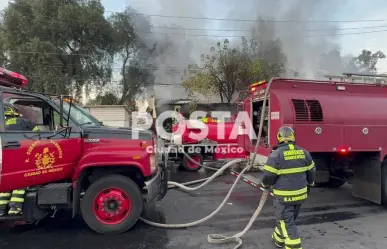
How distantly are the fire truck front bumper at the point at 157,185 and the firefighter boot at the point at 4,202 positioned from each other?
1.85 m

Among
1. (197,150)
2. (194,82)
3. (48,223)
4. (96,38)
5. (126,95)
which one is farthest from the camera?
(126,95)

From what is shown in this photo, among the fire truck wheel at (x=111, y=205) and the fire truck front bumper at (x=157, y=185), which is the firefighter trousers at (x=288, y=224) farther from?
the fire truck wheel at (x=111, y=205)

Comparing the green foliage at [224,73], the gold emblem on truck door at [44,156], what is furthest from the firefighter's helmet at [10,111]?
the green foliage at [224,73]

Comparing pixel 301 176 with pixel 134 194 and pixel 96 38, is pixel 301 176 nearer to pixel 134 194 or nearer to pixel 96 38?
pixel 134 194

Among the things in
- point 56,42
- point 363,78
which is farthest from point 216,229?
point 56,42

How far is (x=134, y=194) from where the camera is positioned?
16.2 feet

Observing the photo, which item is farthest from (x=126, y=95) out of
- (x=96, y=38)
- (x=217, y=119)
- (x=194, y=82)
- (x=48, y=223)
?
(x=48, y=223)

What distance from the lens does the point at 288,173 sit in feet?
13.6

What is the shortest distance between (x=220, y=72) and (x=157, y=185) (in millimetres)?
19707

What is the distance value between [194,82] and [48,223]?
18.7m

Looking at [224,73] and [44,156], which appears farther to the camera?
[224,73]

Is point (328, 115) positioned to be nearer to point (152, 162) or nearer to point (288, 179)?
point (288, 179)

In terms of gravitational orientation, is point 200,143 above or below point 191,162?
above

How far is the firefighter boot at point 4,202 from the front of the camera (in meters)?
4.70
